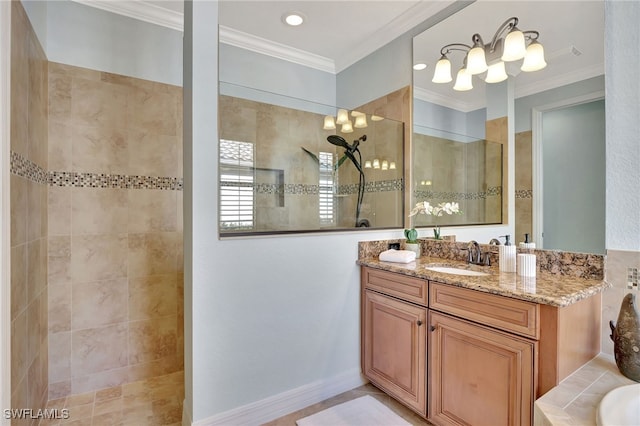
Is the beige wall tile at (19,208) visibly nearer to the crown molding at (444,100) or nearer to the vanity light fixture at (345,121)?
the vanity light fixture at (345,121)

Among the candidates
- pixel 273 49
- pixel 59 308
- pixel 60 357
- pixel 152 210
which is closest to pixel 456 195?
pixel 273 49

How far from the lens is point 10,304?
4.45ft

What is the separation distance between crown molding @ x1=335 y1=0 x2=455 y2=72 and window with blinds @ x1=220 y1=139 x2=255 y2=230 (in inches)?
62.3

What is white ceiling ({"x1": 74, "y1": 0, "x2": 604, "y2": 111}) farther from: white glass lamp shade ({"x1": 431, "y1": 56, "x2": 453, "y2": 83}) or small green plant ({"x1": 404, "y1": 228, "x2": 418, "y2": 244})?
small green plant ({"x1": 404, "y1": 228, "x2": 418, "y2": 244})

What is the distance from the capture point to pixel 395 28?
2588 mm

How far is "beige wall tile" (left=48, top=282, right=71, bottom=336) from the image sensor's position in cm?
208

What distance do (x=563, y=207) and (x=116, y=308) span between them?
2.97m

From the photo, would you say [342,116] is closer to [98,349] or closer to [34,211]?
[34,211]

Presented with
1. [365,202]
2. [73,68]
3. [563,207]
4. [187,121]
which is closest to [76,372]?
[187,121]

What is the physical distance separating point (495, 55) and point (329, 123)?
1.35 m

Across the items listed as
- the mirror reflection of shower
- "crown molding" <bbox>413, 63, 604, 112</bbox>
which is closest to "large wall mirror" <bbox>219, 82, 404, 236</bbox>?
the mirror reflection of shower

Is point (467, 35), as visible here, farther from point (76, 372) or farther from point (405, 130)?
point (76, 372)

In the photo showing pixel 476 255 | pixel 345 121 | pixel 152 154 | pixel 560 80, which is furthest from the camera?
pixel 345 121

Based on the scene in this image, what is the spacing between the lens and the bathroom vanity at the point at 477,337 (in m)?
1.24
